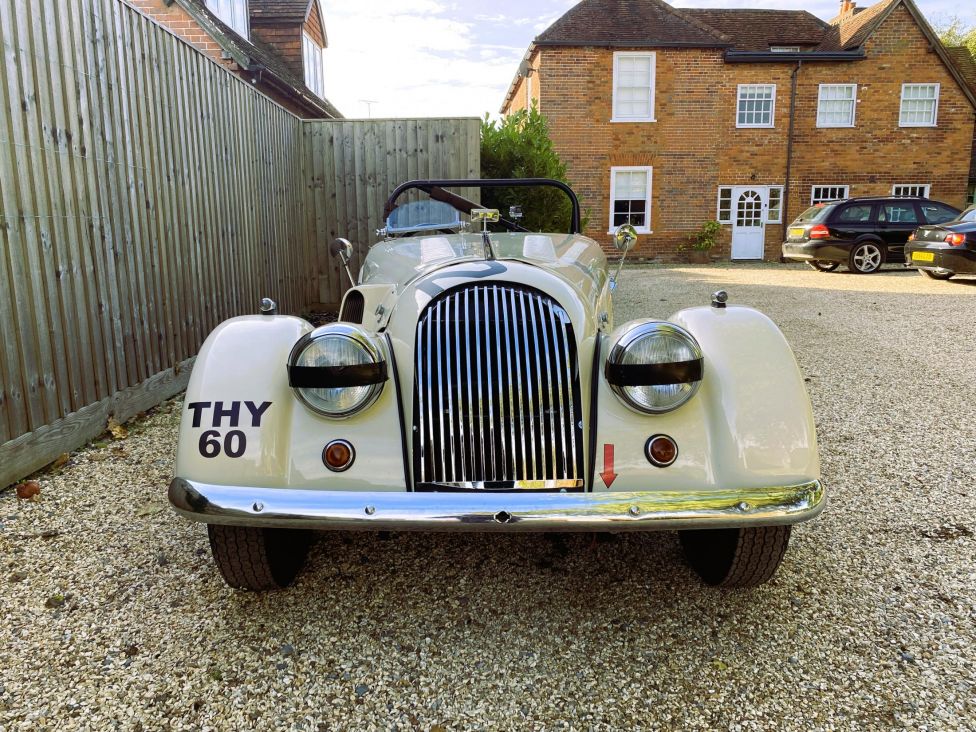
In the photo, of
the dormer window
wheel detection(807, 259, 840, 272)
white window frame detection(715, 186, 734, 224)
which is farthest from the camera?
white window frame detection(715, 186, 734, 224)

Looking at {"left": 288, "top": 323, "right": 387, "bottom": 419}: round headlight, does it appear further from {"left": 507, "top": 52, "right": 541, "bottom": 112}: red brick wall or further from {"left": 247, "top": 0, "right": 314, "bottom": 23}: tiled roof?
{"left": 247, "top": 0, "right": 314, "bottom": 23}: tiled roof

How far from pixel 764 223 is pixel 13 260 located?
1933cm

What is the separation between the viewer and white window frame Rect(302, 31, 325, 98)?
1767cm

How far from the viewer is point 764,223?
19531 mm

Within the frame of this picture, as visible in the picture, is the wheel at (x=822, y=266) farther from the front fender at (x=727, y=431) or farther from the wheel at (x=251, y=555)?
the wheel at (x=251, y=555)

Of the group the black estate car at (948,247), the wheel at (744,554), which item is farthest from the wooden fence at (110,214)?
the black estate car at (948,247)

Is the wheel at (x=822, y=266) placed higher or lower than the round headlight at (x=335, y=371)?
lower

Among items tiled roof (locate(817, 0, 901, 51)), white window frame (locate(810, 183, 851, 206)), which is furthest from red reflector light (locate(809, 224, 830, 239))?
tiled roof (locate(817, 0, 901, 51))

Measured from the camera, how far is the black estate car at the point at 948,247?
1144 cm

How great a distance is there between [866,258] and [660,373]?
13.8 m

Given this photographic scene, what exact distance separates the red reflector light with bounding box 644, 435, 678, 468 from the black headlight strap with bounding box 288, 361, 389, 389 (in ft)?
3.08

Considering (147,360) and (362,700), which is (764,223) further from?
(362,700)

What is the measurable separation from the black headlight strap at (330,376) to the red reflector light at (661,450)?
94cm

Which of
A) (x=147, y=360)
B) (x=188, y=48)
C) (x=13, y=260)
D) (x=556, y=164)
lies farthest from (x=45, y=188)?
(x=556, y=164)
